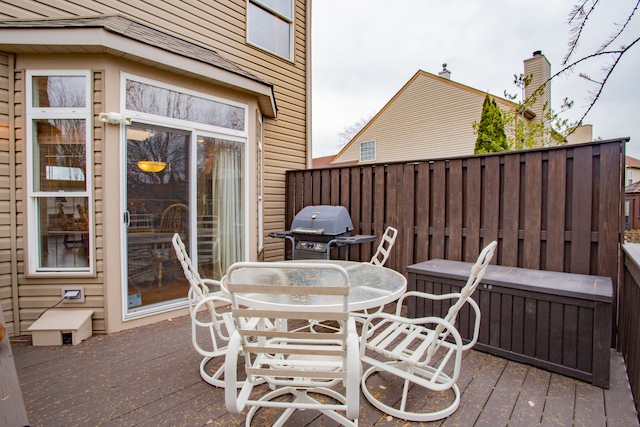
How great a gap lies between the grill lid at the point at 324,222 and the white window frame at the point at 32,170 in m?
2.25

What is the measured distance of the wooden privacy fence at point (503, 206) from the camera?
2.80m

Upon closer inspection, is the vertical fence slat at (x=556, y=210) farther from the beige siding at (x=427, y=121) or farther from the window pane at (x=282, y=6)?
the beige siding at (x=427, y=121)

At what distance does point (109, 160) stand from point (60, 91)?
798 millimetres

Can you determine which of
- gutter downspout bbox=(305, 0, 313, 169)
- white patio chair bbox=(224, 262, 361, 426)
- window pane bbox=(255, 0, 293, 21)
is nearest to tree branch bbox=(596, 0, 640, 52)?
white patio chair bbox=(224, 262, 361, 426)

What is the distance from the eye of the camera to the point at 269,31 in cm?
558

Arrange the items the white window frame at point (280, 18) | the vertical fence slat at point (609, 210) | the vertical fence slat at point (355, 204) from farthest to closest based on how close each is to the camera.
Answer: the white window frame at point (280, 18) < the vertical fence slat at point (355, 204) < the vertical fence slat at point (609, 210)

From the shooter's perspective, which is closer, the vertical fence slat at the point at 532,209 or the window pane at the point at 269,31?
the vertical fence slat at the point at 532,209

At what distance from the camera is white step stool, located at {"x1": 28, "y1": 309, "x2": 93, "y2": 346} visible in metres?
2.83

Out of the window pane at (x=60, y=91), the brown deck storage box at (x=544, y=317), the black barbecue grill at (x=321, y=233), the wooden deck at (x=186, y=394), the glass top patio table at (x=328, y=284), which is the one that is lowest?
the wooden deck at (x=186, y=394)

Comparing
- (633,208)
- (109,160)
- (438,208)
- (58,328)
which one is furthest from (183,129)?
(633,208)

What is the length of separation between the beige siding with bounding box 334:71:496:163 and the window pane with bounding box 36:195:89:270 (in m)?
10.4

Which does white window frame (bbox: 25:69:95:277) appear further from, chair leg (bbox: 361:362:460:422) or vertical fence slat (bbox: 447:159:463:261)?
vertical fence slat (bbox: 447:159:463:261)

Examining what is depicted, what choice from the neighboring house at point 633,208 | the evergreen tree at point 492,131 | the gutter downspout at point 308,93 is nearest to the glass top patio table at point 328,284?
the gutter downspout at point 308,93

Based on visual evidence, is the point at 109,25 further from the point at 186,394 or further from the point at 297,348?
the point at 297,348
